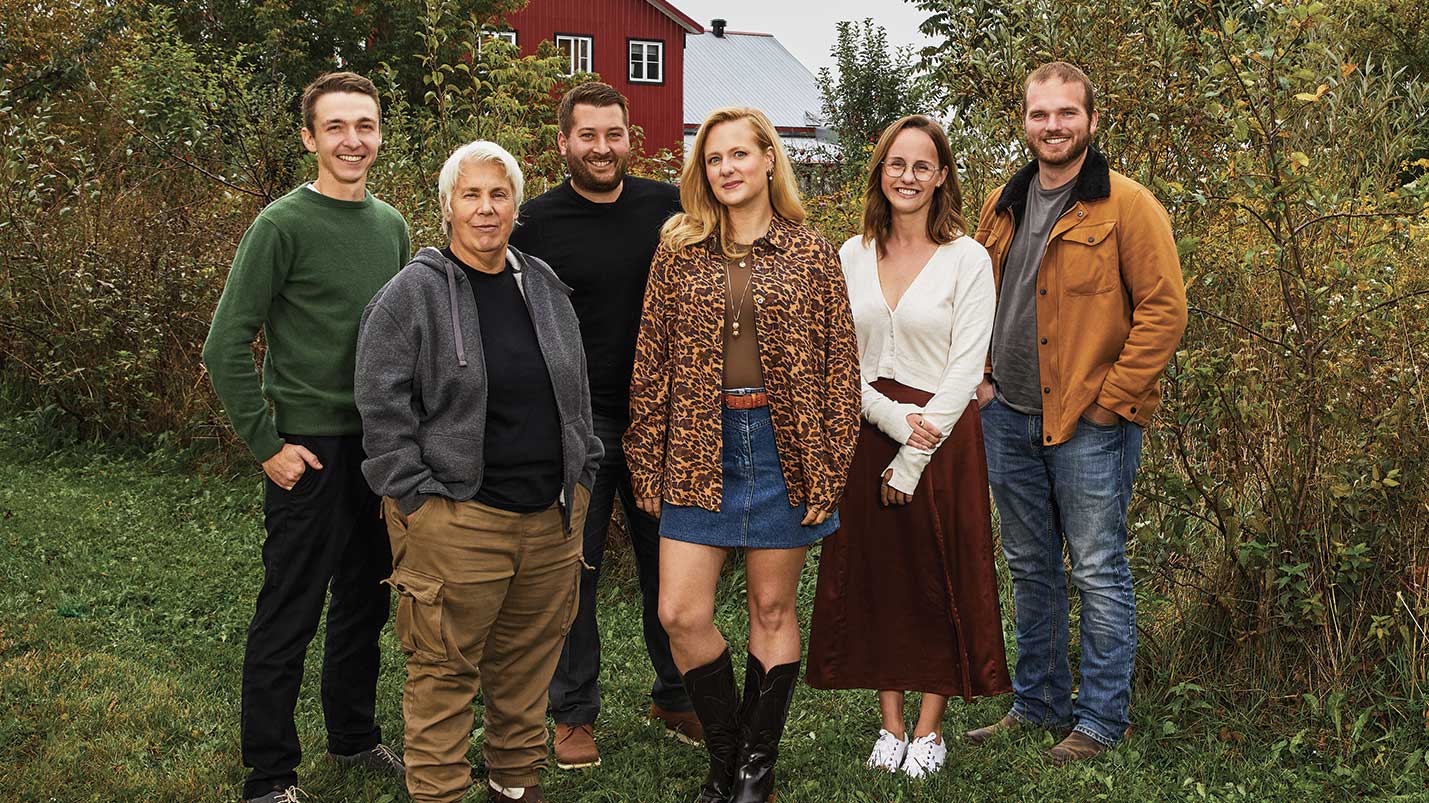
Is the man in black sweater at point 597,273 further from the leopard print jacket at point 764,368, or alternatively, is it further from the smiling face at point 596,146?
the leopard print jacket at point 764,368

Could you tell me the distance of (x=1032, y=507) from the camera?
14.5 feet

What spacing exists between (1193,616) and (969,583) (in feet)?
3.67

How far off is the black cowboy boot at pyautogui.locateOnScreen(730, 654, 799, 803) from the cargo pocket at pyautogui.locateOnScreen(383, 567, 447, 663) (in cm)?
98

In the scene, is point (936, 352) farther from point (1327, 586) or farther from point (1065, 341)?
point (1327, 586)

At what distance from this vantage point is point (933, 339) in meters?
4.00

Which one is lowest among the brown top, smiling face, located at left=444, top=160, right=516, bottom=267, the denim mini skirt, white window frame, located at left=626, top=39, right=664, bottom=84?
the denim mini skirt

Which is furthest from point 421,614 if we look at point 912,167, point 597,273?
point 912,167

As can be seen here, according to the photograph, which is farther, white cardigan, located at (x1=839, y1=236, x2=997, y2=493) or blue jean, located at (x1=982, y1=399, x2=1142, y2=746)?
blue jean, located at (x1=982, y1=399, x2=1142, y2=746)

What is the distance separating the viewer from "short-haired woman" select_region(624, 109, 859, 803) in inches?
147

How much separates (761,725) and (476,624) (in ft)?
Result: 3.16

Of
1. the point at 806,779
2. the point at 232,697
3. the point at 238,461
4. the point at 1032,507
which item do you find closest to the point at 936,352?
the point at 1032,507

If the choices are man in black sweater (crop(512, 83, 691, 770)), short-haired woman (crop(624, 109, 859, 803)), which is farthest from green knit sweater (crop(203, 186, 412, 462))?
short-haired woman (crop(624, 109, 859, 803))

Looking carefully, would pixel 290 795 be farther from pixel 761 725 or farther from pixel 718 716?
pixel 761 725

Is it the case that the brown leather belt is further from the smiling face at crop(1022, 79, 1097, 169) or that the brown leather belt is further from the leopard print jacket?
the smiling face at crop(1022, 79, 1097, 169)
